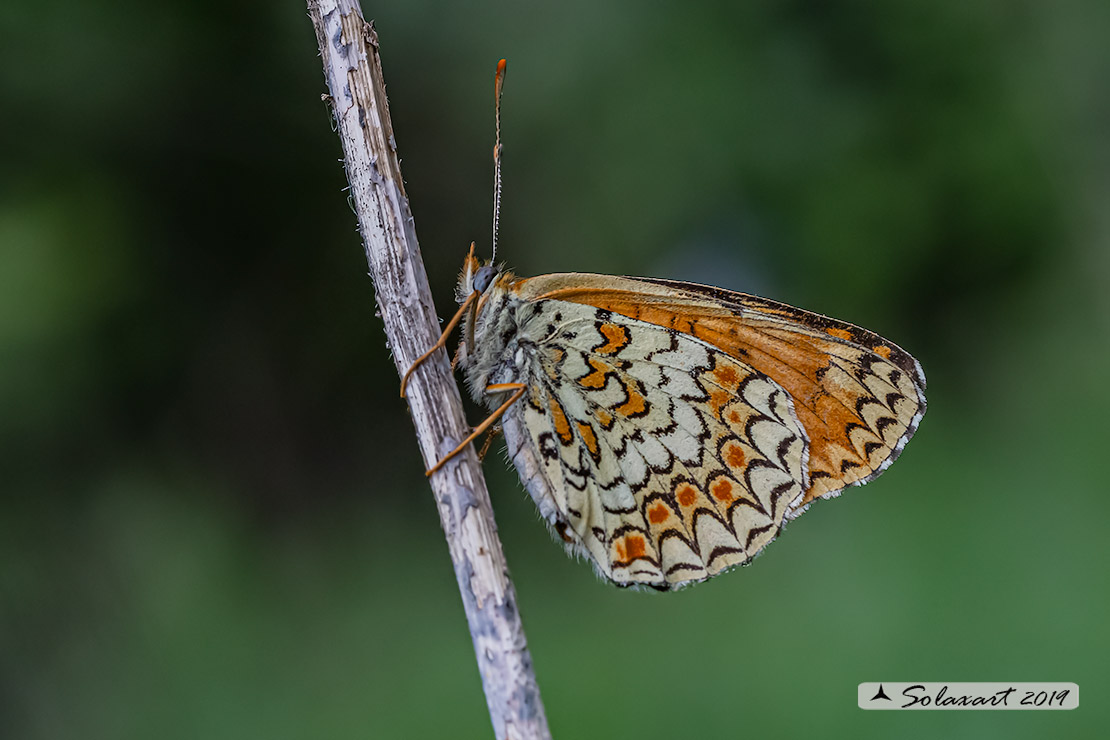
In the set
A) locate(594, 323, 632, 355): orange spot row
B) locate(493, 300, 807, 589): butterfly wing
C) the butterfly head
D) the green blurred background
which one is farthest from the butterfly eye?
the green blurred background

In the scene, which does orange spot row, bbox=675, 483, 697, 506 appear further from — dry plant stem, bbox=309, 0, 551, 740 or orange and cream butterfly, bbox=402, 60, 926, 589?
dry plant stem, bbox=309, 0, 551, 740

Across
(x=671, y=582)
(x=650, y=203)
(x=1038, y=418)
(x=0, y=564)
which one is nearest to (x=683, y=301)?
(x=671, y=582)

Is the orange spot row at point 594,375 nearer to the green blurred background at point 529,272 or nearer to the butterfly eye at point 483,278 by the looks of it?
the butterfly eye at point 483,278

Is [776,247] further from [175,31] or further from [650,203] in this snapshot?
[175,31]

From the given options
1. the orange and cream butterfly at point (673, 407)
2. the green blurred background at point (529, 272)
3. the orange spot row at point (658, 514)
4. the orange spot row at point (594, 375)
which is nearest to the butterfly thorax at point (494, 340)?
the orange and cream butterfly at point (673, 407)

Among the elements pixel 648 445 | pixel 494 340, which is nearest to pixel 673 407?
pixel 648 445

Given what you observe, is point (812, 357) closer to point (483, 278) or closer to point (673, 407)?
point (673, 407)
